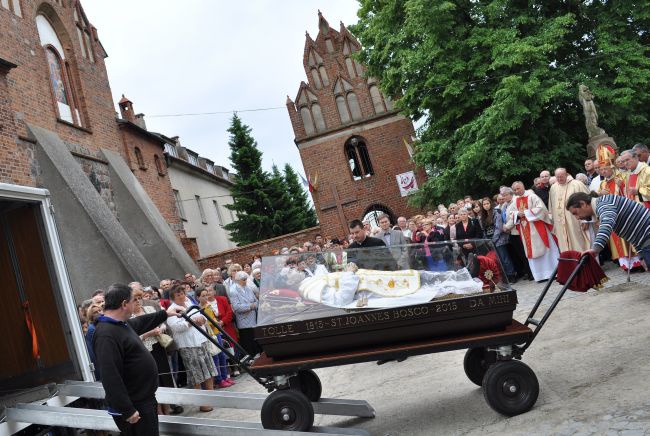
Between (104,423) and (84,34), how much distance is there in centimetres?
1907

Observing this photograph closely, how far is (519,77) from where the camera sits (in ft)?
57.5

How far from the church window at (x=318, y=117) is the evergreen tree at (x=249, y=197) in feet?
19.1

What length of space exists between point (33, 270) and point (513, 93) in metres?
14.9

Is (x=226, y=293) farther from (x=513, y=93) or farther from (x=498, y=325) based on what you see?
(x=513, y=93)

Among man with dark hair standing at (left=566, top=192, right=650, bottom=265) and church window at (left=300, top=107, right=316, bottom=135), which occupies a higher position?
church window at (left=300, top=107, right=316, bottom=135)

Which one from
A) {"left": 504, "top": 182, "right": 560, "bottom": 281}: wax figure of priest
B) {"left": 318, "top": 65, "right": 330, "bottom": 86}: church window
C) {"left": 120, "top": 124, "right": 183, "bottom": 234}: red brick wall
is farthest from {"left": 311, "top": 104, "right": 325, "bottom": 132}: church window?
{"left": 504, "top": 182, "right": 560, "bottom": 281}: wax figure of priest

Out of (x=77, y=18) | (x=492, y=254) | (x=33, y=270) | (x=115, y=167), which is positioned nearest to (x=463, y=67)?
(x=115, y=167)

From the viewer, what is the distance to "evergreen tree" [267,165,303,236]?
33.9m

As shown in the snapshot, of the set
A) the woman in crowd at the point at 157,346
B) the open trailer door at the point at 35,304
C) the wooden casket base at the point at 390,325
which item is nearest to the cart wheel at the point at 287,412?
the wooden casket base at the point at 390,325

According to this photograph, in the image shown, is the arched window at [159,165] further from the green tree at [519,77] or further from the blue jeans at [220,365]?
the blue jeans at [220,365]

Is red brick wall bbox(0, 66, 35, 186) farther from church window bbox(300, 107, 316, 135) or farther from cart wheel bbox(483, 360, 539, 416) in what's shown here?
church window bbox(300, 107, 316, 135)

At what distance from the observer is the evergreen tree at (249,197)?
3359 centimetres

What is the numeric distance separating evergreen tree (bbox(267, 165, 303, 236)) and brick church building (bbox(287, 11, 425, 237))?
484 cm

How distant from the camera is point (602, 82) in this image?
61.1 ft
